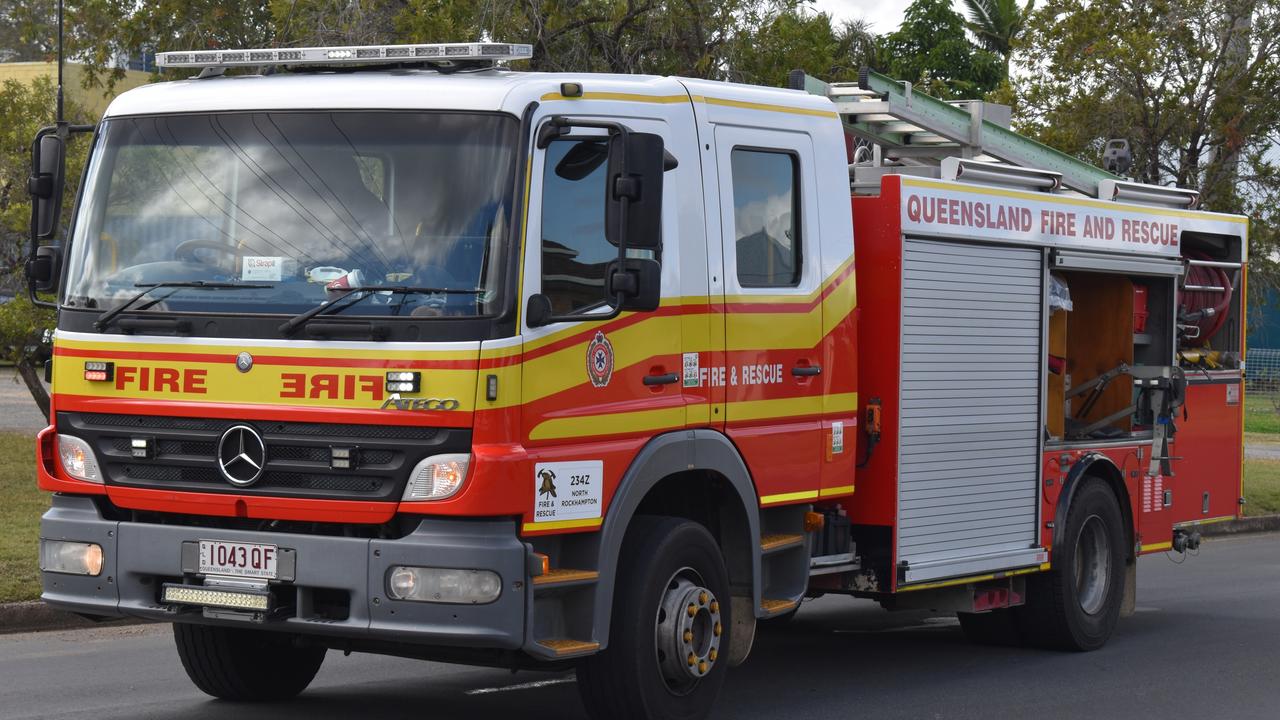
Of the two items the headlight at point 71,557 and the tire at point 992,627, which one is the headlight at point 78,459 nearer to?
the headlight at point 71,557

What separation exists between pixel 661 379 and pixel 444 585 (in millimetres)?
1361

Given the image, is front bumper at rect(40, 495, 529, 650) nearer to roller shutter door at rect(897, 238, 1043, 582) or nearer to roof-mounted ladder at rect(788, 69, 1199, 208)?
roller shutter door at rect(897, 238, 1043, 582)

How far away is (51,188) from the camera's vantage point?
7.39 m

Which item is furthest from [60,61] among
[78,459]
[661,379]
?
[661,379]

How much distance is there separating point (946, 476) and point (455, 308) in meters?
3.69

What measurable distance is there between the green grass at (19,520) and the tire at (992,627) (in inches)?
226

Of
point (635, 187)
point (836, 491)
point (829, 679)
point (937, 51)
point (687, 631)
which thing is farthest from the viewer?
point (937, 51)

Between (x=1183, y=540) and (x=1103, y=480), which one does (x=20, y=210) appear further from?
(x=1183, y=540)

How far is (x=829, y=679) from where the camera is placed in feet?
31.0

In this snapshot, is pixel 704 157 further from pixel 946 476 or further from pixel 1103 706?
pixel 1103 706

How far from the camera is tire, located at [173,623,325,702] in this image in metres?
8.05

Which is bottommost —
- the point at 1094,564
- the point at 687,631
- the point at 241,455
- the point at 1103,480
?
the point at 1094,564

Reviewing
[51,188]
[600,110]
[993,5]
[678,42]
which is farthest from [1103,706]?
[993,5]

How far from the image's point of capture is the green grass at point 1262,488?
64.8 ft
